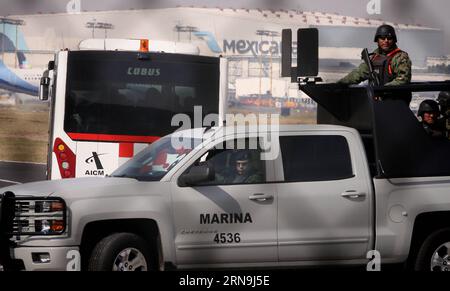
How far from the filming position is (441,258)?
272 inches

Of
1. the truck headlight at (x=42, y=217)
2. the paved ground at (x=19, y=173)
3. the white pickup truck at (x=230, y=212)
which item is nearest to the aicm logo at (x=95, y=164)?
the white pickup truck at (x=230, y=212)

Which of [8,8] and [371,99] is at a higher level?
[8,8]

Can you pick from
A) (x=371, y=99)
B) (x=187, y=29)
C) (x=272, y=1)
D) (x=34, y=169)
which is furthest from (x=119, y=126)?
(x=34, y=169)

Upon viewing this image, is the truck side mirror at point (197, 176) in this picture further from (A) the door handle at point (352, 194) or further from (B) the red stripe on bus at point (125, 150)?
(B) the red stripe on bus at point (125, 150)

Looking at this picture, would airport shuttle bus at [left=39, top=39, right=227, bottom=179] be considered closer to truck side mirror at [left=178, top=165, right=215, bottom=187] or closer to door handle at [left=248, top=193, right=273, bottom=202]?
truck side mirror at [left=178, top=165, right=215, bottom=187]

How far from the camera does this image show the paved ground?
20.5 m

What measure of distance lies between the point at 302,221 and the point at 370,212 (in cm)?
50

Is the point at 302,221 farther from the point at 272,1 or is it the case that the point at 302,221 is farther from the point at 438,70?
the point at 272,1

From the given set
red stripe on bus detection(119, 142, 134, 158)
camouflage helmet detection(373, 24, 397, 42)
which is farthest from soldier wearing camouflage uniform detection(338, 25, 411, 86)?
red stripe on bus detection(119, 142, 134, 158)

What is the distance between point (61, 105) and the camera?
35.5 ft

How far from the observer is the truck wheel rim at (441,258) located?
22.5 ft

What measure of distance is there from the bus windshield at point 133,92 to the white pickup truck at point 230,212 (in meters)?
3.74

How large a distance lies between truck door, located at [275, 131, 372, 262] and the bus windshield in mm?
3966

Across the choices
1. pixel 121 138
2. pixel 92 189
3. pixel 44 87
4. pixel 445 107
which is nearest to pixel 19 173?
pixel 44 87
